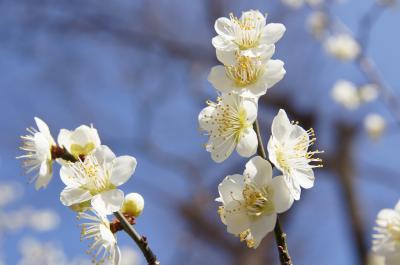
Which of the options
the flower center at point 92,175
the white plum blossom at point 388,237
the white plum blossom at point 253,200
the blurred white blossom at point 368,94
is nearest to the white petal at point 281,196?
the white plum blossom at point 253,200

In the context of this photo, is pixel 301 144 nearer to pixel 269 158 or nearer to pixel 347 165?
pixel 269 158

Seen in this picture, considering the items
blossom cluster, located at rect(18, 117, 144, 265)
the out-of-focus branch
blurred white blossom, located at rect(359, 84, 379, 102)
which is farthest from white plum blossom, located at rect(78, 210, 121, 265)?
the out-of-focus branch

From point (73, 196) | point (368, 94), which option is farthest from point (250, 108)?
point (368, 94)

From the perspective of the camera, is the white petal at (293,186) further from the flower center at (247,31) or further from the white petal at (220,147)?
the flower center at (247,31)

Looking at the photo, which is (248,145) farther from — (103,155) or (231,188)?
(103,155)

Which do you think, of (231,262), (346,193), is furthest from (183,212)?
(346,193)

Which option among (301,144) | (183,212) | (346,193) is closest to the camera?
(301,144)
